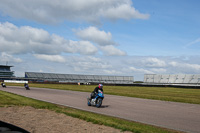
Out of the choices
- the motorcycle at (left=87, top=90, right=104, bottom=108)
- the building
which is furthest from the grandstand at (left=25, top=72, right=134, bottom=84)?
the motorcycle at (left=87, top=90, right=104, bottom=108)

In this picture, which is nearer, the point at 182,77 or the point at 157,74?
the point at 182,77

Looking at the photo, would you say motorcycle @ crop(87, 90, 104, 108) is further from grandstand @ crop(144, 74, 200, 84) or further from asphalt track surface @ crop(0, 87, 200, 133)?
grandstand @ crop(144, 74, 200, 84)

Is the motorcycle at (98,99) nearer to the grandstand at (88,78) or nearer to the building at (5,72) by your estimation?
the grandstand at (88,78)

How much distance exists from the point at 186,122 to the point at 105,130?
164 inches

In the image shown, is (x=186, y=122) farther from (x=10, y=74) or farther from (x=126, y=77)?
(x=10, y=74)

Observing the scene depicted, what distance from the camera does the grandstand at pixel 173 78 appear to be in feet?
245

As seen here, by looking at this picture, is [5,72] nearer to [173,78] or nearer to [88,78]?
[88,78]

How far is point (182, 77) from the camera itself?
254ft

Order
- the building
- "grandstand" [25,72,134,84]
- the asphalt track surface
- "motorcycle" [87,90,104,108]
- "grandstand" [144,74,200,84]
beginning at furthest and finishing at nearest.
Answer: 1. the building
2. "grandstand" [25,72,134,84]
3. "grandstand" [144,74,200,84]
4. "motorcycle" [87,90,104,108]
5. the asphalt track surface

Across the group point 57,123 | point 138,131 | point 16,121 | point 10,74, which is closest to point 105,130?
point 138,131

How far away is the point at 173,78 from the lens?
263ft

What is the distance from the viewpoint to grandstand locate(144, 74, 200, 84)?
74688mm

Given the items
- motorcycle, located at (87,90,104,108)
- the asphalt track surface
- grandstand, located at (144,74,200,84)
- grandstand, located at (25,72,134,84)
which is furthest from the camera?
grandstand, located at (25,72,134,84)

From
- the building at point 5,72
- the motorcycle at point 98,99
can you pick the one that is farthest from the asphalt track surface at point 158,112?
the building at point 5,72
